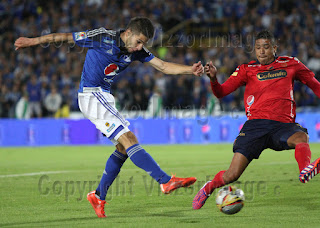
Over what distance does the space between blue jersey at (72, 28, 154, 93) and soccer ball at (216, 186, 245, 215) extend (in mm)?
1783

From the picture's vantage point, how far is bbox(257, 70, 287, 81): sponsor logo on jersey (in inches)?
239

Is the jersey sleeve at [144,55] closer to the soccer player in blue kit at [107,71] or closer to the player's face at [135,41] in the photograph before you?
the soccer player in blue kit at [107,71]

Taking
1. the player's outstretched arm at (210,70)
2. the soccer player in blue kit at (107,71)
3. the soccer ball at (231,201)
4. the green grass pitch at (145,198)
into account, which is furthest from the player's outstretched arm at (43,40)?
the soccer ball at (231,201)

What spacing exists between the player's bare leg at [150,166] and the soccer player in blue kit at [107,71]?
0.01m

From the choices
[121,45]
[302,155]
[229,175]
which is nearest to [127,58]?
[121,45]

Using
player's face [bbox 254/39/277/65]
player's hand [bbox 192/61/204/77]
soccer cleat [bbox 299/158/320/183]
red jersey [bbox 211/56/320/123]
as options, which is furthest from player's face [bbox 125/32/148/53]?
soccer cleat [bbox 299/158/320/183]

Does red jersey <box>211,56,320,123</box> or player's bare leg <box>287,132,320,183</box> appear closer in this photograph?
player's bare leg <box>287,132,320,183</box>

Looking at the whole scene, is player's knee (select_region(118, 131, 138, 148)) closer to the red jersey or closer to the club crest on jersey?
the red jersey

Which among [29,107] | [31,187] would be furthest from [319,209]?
[29,107]

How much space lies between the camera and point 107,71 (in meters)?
6.13

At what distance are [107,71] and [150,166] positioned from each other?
119 centimetres

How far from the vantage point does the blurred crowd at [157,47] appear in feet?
63.1

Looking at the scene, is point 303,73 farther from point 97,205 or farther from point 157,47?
point 157,47

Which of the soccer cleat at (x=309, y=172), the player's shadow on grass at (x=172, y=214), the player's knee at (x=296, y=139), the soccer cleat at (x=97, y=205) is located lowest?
the player's shadow on grass at (x=172, y=214)
